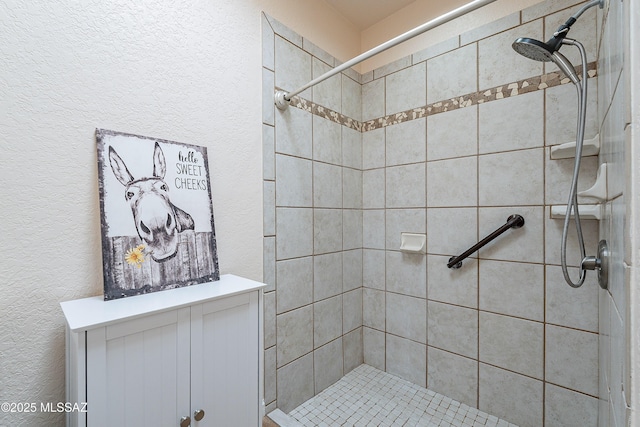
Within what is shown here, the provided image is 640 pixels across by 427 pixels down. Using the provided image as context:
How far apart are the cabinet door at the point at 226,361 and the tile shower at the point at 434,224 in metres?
0.40

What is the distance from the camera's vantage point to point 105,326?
68cm

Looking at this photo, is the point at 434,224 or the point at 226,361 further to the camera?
the point at 434,224

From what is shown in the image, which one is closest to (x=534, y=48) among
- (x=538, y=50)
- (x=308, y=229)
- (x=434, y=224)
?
(x=538, y=50)

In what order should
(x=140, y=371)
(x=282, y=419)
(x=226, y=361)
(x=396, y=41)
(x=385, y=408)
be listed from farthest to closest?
(x=385, y=408), (x=282, y=419), (x=396, y=41), (x=226, y=361), (x=140, y=371)

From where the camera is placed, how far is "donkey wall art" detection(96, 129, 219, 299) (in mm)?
882

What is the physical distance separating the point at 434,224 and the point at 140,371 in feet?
4.86

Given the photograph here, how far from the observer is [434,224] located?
161cm

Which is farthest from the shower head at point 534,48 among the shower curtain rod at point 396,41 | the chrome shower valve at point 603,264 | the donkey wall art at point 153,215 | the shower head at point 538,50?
the donkey wall art at point 153,215

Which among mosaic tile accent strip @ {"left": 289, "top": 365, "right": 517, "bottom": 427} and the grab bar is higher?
the grab bar

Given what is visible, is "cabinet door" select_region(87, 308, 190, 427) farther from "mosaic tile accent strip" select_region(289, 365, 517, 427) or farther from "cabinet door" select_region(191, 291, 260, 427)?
"mosaic tile accent strip" select_region(289, 365, 517, 427)

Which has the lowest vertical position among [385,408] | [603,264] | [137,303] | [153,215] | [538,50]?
[385,408]

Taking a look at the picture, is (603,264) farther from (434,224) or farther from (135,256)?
(135,256)

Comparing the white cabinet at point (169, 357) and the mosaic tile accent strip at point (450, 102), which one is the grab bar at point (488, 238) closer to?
the mosaic tile accent strip at point (450, 102)

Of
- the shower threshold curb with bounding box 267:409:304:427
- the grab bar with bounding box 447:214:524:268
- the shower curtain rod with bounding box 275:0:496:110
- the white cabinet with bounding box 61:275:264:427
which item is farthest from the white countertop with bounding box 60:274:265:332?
the grab bar with bounding box 447:214:524:268
